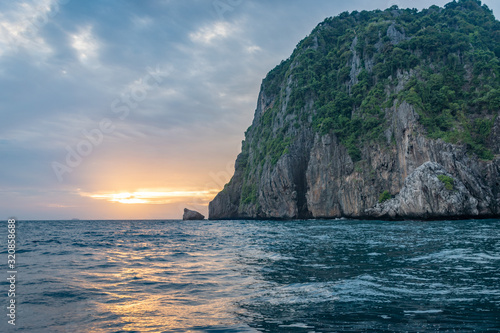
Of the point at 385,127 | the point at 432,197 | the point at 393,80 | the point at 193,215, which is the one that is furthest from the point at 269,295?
the point at 193,215

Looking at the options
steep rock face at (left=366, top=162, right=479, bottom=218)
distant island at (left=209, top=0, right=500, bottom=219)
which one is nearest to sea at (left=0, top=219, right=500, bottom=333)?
steep rock face at (left=366, top=162, right=479, bottom=218)

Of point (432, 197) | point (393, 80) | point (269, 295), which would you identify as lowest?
point (269, 295)

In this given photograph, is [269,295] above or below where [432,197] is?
below

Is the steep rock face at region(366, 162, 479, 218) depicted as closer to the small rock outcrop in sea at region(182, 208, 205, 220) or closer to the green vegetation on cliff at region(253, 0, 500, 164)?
the green vegetation on cliff at region(253, 0, 500, 164)

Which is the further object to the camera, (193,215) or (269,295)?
(193,215)

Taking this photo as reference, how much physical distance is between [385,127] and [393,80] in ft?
45.8

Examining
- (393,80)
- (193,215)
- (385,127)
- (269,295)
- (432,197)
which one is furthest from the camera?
(193,215)

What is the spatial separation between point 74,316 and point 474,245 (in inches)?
690

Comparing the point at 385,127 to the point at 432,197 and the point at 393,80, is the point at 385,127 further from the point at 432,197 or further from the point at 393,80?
the point at 432,197

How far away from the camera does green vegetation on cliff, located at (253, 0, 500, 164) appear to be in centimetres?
5950

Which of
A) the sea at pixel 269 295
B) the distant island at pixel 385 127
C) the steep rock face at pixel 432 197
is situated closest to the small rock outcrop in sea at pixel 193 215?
the distant island at pixel 385 127

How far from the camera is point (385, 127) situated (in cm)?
6706

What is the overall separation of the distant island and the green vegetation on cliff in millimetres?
279

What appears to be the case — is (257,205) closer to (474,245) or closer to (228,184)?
(228,184)
